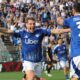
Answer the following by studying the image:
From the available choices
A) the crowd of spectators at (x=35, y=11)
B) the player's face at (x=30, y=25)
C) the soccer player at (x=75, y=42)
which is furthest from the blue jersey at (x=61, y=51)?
the soccer player at (x=75, y=42)

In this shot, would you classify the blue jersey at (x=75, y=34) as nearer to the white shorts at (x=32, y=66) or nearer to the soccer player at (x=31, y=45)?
the soccer player at (x=31, y=45)

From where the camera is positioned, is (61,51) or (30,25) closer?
(30,25)

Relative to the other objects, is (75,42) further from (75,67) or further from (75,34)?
(75,67)

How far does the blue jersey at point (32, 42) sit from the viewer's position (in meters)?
11.2

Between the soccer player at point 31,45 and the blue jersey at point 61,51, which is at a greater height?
the soccer player at point 31,45

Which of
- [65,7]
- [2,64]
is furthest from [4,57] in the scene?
[65,7]

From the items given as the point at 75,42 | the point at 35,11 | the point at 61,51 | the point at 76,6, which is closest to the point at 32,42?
the point at 75,42

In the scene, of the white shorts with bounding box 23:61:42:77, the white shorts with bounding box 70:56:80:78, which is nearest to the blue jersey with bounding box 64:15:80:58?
the white shorts with bounding box 70:56:80:78

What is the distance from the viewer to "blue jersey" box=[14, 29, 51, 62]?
1125 cm

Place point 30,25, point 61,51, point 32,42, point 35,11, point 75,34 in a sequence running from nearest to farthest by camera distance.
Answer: point 75,34 → point 30,25 → point 32,42 → point 61,51 → point 35,11

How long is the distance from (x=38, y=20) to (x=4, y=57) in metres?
4.92

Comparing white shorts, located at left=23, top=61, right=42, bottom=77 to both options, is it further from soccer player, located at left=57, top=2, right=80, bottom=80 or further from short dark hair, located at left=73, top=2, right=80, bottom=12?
short dark hair, located at left=73, top=2, right=80, bottom=12

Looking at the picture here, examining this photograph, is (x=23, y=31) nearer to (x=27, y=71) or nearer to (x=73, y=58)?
(x=27, y=71)

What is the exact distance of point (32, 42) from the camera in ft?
37.1
